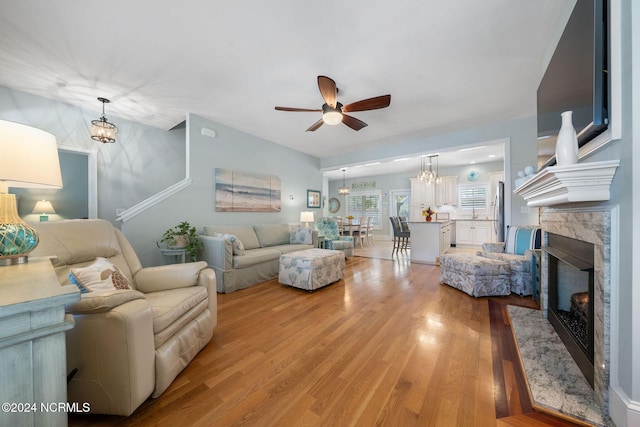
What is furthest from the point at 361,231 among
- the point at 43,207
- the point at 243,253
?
the point at 43,207

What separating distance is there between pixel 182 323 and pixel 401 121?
13.5 feet

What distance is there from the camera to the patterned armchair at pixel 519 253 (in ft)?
9.45

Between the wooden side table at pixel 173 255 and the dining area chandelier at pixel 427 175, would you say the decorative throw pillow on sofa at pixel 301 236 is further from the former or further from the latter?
the dining area chandelier at pixel 427 175

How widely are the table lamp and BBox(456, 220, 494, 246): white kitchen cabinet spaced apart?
27.6 ft

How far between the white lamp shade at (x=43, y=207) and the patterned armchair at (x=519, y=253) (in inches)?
291

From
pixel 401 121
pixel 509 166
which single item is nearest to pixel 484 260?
pixel 509 166

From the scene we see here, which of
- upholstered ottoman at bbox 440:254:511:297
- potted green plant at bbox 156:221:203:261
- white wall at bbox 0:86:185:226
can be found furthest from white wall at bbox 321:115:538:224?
white wall at bbox 0:86:185:226

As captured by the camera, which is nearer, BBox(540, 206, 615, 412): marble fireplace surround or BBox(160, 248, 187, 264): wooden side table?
BBox(540, 206, 615, 412): marble fireplace surround

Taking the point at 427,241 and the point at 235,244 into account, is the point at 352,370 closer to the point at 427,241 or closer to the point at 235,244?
the point at 235,244

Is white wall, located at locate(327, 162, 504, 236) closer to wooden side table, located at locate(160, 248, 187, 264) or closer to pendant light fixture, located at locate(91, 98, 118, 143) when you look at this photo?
wooden side table, located at locate(160, 248, 187, 264)

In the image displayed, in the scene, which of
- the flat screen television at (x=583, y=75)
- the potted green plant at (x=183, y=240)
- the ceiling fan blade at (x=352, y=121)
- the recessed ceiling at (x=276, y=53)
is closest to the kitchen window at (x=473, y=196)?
the recessed ceiling at (x=276, y=53)

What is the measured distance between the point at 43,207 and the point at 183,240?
301 centimetres

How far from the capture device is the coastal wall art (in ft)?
13.6

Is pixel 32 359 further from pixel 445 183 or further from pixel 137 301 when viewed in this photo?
pixel 445 183
